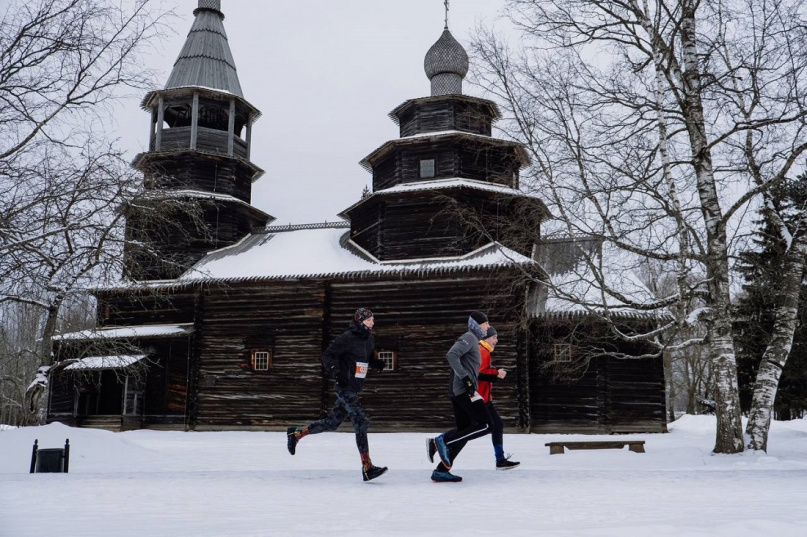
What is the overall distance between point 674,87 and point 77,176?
367 inches

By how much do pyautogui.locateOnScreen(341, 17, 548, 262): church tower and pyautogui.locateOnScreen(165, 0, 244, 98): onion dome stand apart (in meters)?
7.34

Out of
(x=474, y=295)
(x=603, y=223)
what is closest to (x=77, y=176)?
(x=603, y=223)

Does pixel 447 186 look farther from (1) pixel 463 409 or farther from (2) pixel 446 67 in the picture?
(1) pixel 463 409

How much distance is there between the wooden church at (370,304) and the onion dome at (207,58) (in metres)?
0.18

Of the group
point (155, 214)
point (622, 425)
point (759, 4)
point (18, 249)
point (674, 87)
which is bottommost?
point (622, 425)

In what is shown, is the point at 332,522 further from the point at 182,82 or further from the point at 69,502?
the point at 182,82

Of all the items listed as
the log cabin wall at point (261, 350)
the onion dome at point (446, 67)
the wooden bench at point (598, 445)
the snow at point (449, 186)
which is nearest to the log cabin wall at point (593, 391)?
the snow at point (449, 186)

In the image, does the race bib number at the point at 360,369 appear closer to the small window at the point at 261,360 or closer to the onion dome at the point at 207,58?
the small window at the point at 261,360

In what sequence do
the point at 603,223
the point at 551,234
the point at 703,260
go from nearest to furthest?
1. the point at 703,260
2. the point at 603,223
3. the point at 551,234

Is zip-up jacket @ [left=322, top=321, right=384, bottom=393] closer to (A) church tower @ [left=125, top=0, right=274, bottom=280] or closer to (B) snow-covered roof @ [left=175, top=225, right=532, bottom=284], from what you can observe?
(B) snow-covered roof @ [left=175, top=225, right=532, bottom=284]

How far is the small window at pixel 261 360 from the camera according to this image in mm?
23859

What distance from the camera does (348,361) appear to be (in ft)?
26.0

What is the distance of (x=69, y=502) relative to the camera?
6074mm

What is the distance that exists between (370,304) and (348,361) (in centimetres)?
1507
